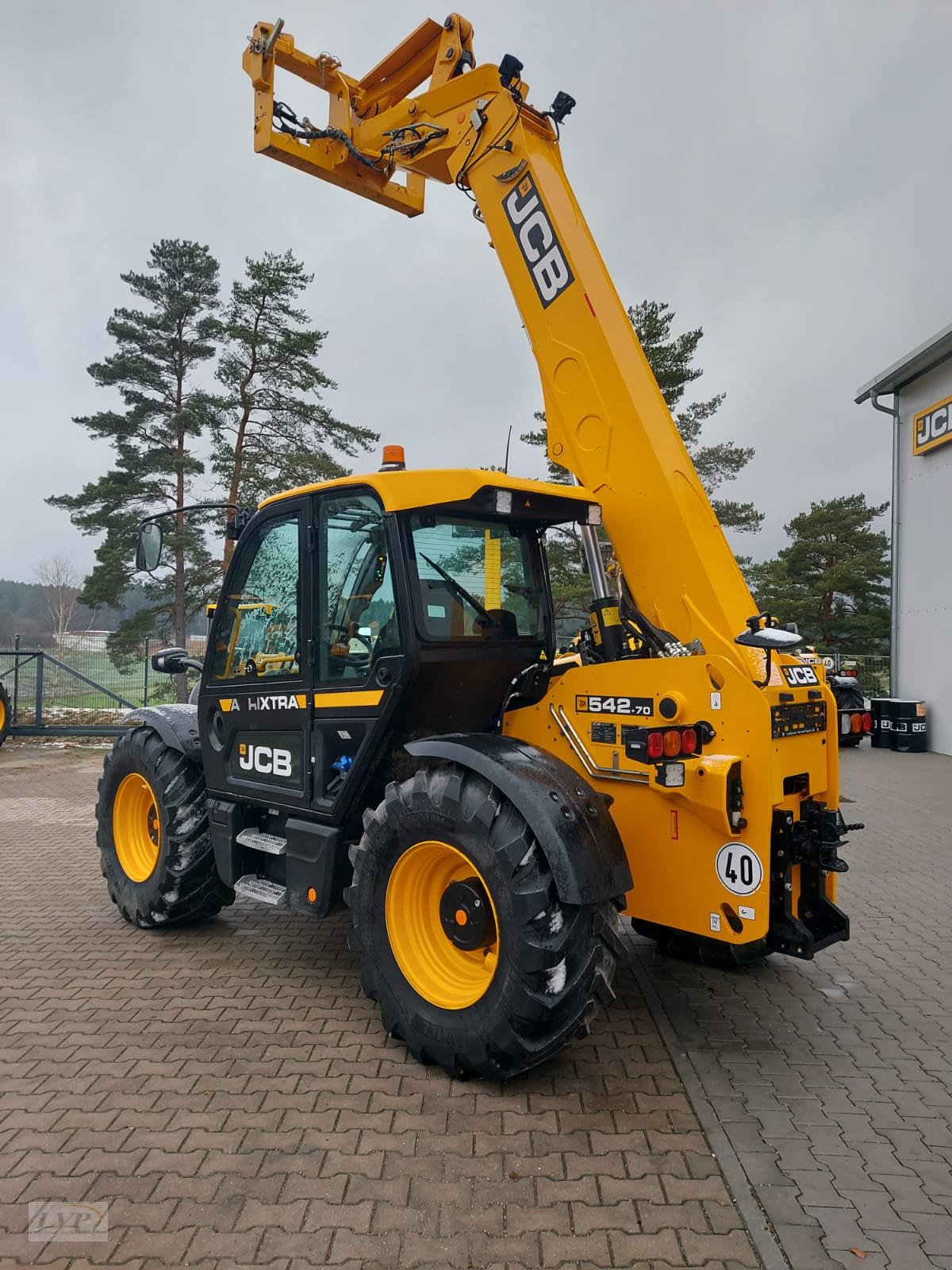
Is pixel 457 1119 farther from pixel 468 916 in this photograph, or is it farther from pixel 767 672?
pixel 767 672

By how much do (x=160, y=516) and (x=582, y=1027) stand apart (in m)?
3.11

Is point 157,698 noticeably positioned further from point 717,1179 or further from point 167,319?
point 717,1179

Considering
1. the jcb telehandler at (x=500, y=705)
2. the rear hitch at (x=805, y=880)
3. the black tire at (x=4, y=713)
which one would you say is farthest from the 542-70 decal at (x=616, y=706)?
the black tire at (x=4, y=713)

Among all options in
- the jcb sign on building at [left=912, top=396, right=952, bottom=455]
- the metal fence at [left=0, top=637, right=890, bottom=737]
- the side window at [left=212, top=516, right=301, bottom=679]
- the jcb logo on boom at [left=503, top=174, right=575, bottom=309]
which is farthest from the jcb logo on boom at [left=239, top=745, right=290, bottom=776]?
the jcb sign on building at [left=912, top=396, right=952, bottom=455]

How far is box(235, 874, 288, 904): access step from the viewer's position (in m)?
4.01

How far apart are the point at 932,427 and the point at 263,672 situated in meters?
13.6

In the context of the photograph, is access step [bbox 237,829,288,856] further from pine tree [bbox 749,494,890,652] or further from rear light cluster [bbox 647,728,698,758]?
pine tree [bbox 749,494,890,652]

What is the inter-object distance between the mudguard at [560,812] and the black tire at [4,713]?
42.0ft

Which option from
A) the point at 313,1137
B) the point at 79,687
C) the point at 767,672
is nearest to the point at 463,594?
the point at 767,672

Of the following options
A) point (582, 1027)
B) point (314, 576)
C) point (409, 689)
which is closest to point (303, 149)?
point (314, 576)

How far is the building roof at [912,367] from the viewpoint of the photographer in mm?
13453

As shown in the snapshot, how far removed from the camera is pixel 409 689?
3.62 metres

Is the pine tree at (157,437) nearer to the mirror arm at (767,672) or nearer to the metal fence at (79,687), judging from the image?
the metal fence at (79,687)

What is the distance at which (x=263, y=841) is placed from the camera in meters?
4.23
